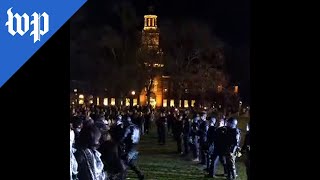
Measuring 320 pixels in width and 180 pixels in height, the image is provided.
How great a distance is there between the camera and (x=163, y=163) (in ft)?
21.8

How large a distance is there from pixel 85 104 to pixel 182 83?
3.58 ft

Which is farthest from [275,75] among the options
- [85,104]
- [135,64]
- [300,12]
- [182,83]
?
[85,104]

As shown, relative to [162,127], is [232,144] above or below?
below

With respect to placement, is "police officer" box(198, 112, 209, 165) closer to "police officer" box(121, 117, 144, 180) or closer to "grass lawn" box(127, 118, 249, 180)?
"grass lawn" box(127, 118, 249, 180)

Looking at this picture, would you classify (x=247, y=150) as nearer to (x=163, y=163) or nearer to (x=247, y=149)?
(x=247, y=149)

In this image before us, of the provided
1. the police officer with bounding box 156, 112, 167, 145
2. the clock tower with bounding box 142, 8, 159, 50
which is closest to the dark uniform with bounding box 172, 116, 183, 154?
the police officer with bounding box 156, 112, 167, 145

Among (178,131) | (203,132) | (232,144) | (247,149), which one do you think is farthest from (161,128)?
(247,149)

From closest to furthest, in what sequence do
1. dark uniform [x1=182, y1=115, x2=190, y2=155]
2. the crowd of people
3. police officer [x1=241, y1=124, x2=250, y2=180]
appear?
police officer [x1=241, y1=124, x2=250, y2=180] → the crowd of people → dark uniform [x1=182, y1=115, x2=190, y2=155]

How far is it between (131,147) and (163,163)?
386mm

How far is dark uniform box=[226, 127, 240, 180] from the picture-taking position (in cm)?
641

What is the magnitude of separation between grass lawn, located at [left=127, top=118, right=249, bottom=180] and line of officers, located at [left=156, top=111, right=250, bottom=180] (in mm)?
66

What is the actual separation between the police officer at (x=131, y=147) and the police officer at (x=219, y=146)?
0.78 meters

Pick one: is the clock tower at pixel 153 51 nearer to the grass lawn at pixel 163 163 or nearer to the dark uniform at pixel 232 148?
the grass lawn at pixel 163 163

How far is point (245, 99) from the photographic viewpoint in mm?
6270
